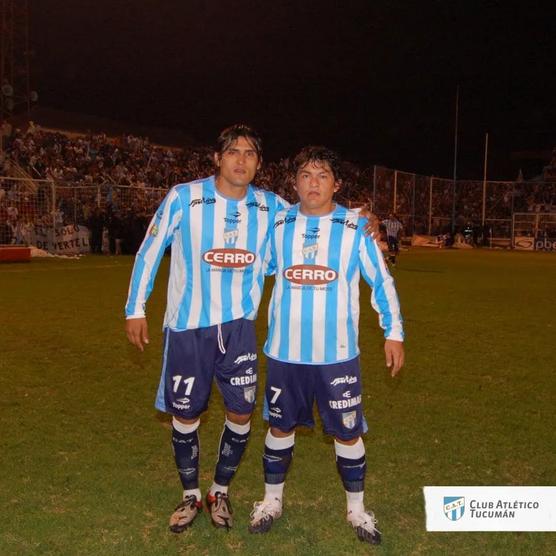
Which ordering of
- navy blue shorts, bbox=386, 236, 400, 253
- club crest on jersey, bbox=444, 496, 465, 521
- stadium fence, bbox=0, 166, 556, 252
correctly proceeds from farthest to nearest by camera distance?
1. stadium fence, bbox=0, 166, 556, 252
2. navy blue shorts, bbox=386, 236, 400, 253
3. club crest on jersey, bbox=444, 496, 465, 521

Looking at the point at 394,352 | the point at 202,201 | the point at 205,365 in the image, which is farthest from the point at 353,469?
the point at 202,201

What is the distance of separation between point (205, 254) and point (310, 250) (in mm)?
586

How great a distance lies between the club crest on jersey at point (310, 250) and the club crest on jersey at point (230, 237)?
401mm

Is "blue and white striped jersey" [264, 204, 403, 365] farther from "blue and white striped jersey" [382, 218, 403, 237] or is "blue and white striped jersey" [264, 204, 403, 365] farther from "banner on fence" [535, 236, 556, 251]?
"banner on fence" [535, 236, 556, 251]

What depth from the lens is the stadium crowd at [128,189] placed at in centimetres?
2472

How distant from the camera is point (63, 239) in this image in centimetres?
2478

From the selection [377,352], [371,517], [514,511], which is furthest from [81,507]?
[377,352]

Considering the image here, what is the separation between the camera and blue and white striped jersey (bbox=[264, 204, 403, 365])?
12.0 feet

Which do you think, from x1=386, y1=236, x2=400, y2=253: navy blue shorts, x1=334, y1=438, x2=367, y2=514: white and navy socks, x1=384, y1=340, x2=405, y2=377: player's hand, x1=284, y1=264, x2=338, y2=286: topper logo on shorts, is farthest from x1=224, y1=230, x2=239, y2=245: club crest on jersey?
x1=386, y1=236, x2=400, y2=253: navy blue shorts

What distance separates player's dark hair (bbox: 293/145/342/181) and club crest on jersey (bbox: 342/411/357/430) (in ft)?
4.22

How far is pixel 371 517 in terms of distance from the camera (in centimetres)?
381

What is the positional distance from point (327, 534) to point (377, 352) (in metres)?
4.91

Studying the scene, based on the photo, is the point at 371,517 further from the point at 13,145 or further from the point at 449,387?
the point at 13,145

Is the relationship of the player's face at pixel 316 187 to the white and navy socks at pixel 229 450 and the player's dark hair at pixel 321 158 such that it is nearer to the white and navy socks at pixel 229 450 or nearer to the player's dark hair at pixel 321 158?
the player's dark hair at pixel 321 158
